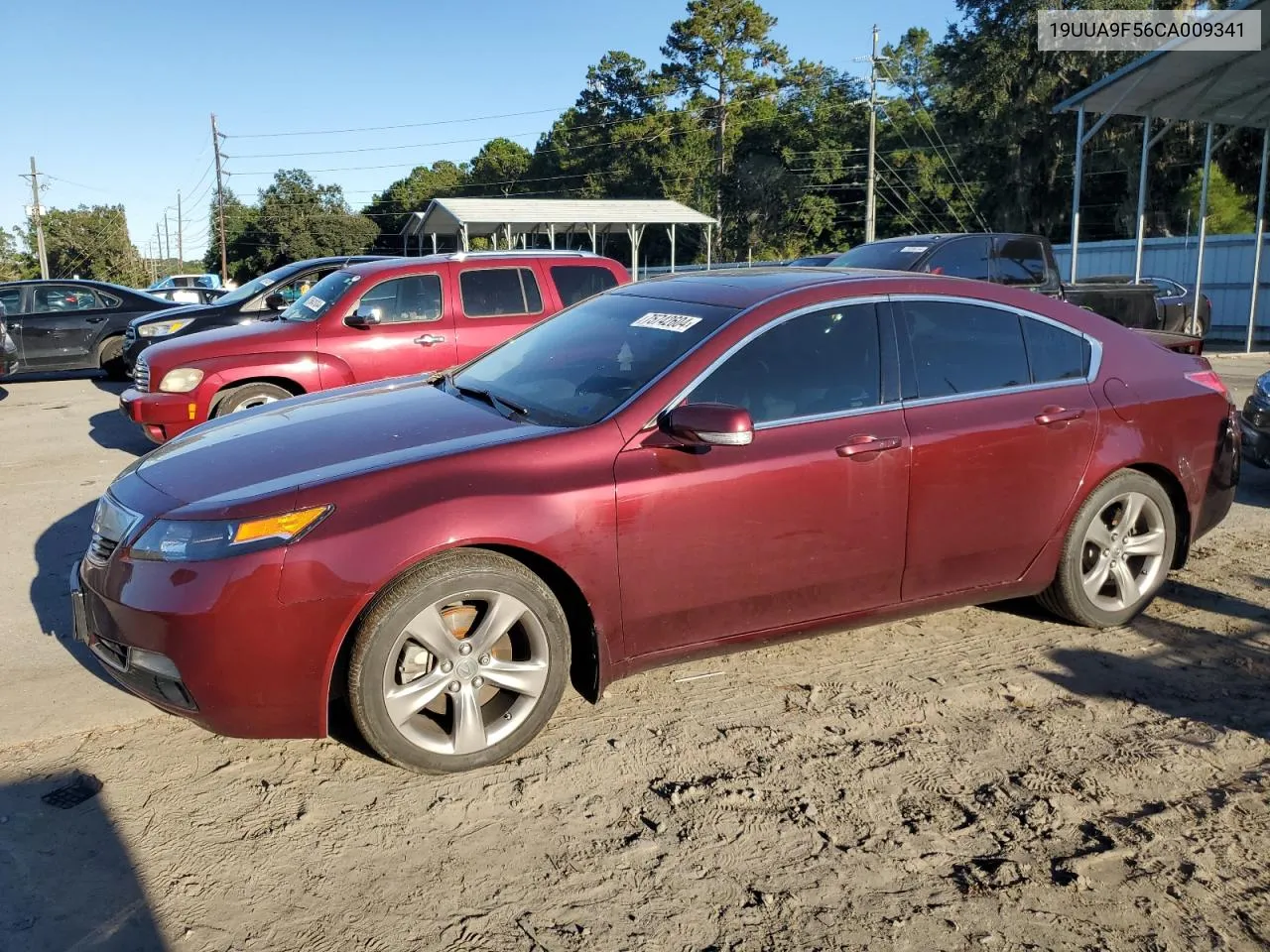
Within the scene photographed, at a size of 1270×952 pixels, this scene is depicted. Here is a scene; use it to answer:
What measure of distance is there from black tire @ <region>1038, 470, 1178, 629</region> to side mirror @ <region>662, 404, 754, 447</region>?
189 centimetres

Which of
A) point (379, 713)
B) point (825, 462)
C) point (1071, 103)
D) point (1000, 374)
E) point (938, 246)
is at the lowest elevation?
point (379, 713)

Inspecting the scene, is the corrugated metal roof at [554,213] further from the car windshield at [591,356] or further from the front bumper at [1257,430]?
the car windshield at [591,356]

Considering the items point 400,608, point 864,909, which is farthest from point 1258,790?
point 400,608

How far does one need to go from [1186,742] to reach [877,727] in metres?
1.10

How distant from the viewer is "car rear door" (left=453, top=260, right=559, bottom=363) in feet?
29.5

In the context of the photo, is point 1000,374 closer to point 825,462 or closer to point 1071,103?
point 825,462

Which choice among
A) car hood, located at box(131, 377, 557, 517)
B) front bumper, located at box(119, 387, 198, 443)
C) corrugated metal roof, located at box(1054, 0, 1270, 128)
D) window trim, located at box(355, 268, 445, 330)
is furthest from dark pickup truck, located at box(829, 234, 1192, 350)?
car hood, located at box(131, 377, 557, 517)

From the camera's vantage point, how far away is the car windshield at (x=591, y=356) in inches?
156

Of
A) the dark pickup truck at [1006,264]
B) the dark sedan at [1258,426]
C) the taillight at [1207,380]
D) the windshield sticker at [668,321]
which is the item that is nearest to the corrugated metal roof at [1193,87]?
the dark pickup truck at [1006,264]

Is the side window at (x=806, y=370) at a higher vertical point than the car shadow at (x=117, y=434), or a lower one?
higher

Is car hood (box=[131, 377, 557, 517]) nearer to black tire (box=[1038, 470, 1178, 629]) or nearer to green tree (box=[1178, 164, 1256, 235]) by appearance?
black tire (box=[1038, 470, 1178, 629])

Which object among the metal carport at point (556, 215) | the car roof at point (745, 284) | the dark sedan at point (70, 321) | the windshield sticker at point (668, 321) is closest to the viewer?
the windshield sticker at point (668, 321)

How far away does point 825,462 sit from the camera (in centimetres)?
396

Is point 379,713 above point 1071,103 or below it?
below
